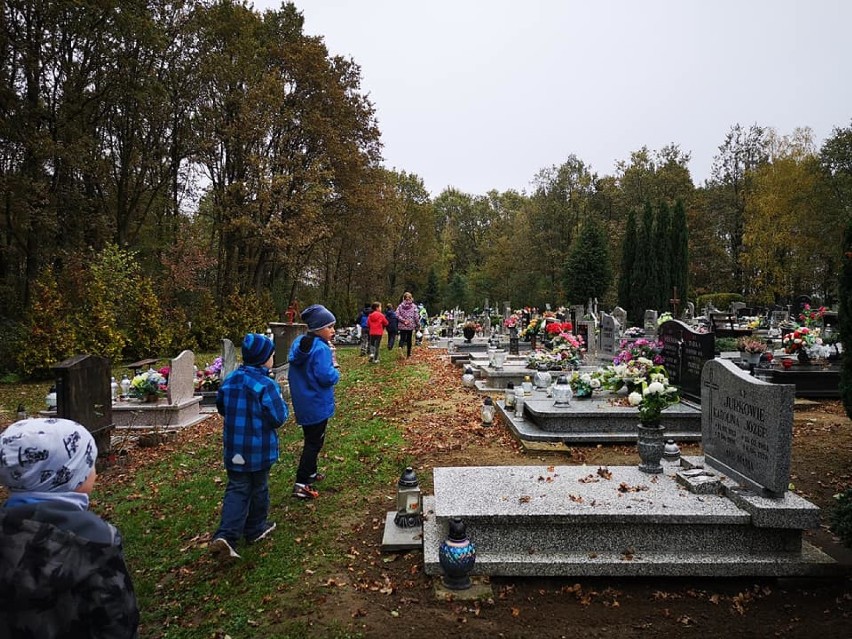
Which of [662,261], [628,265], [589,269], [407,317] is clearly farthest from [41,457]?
[589,269]

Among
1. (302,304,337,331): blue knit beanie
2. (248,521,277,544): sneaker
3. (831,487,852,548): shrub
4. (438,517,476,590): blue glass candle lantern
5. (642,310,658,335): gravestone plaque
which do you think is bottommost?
(248,521,277,544): sneaker

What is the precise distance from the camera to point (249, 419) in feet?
15.7

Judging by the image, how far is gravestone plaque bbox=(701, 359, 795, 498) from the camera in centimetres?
456

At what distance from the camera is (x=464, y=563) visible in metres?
4.22

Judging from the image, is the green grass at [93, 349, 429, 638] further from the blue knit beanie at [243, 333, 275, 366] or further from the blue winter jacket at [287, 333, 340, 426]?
the blue knit beanie at [243, 333, 275, 366]

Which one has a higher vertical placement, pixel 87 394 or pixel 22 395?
pixel 87 394

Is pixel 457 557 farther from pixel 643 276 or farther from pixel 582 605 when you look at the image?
pixel 643 276

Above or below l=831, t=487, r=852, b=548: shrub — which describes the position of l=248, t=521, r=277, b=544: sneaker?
below

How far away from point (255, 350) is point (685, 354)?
6643mm

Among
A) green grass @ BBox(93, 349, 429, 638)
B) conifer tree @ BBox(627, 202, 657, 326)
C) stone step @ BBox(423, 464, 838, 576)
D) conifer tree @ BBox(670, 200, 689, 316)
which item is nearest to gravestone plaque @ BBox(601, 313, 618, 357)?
green grass @ BBox(93, 349, 429, 638)

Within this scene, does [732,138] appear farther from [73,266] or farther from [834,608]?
[834,608]

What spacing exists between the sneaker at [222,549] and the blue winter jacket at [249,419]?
0.57 m

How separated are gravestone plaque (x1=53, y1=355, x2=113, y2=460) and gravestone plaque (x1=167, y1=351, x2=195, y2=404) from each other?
1.70 metres

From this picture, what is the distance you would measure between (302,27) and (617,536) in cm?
3241
